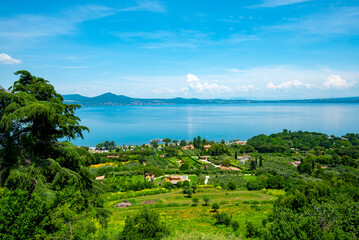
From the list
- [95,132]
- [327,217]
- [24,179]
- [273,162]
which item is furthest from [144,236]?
[95,132]

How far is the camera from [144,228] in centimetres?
1140

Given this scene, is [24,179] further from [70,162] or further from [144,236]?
[144,236]

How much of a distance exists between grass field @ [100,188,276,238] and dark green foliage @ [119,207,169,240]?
472 centimetres

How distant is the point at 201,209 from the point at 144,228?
13.2m

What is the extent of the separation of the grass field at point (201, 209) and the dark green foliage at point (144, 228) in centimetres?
472

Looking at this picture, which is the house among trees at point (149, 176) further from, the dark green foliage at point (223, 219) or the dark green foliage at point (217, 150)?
the dark green foliage at point (217, 150)

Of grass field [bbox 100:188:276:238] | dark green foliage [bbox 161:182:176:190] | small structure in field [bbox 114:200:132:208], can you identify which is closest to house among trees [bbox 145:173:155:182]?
dark green foliage [bbox 161:182:176:190]

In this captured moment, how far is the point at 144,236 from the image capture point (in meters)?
11.3

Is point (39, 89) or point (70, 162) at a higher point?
point (39, 89)

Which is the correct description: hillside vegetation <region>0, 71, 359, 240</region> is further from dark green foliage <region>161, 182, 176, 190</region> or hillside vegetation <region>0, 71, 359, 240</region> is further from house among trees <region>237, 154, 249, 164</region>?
house among trees <region>237, 154, 249, 164</region>

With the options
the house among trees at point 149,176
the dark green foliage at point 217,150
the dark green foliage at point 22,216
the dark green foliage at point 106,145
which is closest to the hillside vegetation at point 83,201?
the dark green foliage at point 22,216

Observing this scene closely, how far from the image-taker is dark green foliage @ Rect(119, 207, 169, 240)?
35.4 ft

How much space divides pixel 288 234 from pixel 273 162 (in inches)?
1560

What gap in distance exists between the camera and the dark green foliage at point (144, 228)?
1080 centimetres
